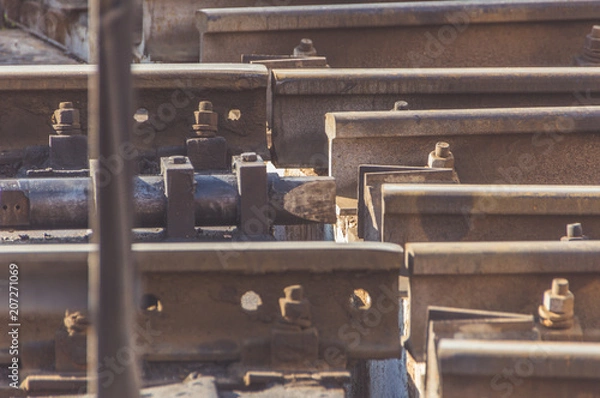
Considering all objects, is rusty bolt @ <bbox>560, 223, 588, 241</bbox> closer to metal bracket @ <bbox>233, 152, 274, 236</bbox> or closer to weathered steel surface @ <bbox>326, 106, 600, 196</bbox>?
weathered steel surface @ <bbox>326, 106, 600, 196</bbox>

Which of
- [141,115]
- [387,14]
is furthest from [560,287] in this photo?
[387,14]

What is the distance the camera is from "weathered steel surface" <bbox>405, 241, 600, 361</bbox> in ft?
19.9

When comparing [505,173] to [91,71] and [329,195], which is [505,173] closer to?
[329,195]

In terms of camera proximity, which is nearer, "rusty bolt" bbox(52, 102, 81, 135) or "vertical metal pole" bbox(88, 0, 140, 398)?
"vertical metal pole" bbox(88, 0, 140, 398)

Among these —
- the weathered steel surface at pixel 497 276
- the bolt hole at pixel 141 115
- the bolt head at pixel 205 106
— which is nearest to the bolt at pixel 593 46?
the bolt head at pixel 205 106

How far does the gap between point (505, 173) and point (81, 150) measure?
311 cm

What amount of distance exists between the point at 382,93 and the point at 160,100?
174 centimetres

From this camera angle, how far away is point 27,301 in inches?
234

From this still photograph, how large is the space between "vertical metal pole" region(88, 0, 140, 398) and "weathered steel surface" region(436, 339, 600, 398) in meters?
1.90

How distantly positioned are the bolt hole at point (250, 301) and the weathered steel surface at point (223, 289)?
59 mm

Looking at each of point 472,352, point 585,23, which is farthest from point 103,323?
point 585,23

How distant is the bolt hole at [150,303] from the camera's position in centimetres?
598

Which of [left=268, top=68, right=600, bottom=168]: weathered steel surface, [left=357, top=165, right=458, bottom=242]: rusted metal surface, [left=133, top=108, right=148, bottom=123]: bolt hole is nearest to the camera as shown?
[left=357, top=165, right=458, bottom=242]: rusted metal surface

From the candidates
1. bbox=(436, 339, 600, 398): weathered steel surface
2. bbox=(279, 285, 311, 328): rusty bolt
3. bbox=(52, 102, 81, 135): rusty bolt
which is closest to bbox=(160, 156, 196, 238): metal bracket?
bbox=(52, 102, 81, 135): rusty bolt
